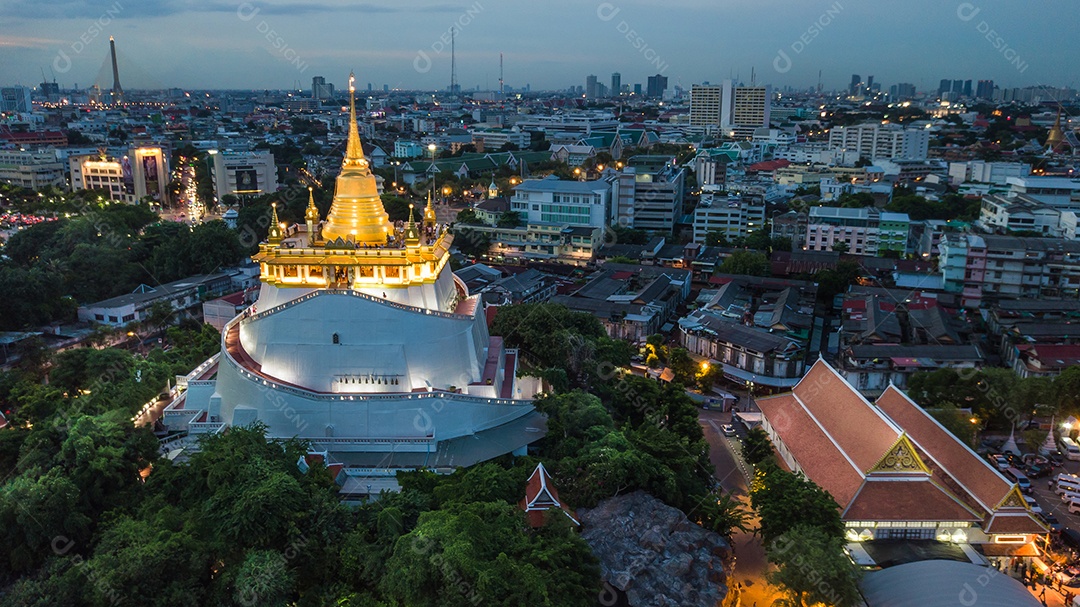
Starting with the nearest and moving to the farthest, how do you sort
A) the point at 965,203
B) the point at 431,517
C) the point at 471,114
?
the point at 431,517
the point at 965,203
the point at 471,114

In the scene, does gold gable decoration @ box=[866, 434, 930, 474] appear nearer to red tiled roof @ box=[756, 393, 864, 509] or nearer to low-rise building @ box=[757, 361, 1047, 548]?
low-rise building @ box=[757, 361, 1047, 548]

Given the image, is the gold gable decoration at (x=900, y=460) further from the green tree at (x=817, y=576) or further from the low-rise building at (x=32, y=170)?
the low-rise building at (x=32, y=170)

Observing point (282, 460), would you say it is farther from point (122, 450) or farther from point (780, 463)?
point (780, 463)

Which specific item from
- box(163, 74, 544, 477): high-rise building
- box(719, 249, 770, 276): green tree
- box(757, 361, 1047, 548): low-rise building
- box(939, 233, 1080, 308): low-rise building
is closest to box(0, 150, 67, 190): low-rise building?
box(163, 74, 544, 477): high-rise building

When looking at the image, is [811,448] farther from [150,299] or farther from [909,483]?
[150,299]

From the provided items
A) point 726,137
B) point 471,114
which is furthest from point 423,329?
point 471,114

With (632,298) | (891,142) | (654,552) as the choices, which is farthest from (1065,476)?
(891,142)
